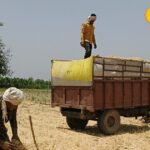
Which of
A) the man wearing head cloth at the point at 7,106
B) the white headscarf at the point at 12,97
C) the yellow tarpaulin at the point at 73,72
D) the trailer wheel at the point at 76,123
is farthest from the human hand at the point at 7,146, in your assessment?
the trailer wheel at the point at 76,123

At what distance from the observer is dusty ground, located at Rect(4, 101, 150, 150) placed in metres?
12.4

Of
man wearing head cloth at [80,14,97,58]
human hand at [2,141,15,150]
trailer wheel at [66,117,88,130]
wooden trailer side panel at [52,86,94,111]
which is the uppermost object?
man wearing head cloth at [80,14,97,58]

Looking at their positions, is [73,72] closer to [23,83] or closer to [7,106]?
[7,106]

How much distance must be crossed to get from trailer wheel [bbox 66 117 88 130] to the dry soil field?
0.19m

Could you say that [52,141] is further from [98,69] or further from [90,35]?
[90,35]

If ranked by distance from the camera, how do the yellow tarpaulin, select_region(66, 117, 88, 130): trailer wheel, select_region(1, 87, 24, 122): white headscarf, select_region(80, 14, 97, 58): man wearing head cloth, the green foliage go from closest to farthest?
1. select_region(1, 87, 24, 122): white headscarf
2. the yellow tarpaulin
3. select_region(80, 14, 97, 58): man wearing head cloth
4. select_region(66, 117, 88, 130): trailer wheel
5. the green foliage

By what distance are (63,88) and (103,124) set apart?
1990 mm

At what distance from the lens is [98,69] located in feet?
47.9

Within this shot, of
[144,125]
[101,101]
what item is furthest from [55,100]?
[144,125]

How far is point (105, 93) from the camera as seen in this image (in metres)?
15.0

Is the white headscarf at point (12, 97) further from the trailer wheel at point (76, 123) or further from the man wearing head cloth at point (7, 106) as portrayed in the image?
the trailer wheel at point (76, 123)

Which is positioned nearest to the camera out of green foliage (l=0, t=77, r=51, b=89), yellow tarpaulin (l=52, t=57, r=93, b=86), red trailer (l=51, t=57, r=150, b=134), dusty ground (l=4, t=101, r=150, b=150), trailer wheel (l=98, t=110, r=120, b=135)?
dusty ground (l=4, t=101, r=150, b=150)

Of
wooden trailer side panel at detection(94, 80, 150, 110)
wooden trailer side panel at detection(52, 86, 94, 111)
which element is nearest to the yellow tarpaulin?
wooden trailer side panel at detection(52, 86, 94, 111)

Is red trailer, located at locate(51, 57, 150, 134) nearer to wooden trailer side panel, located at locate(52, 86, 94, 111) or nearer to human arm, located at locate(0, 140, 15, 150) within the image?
wooden trailer side panel, located at locate(52, 86, 94, 111)
